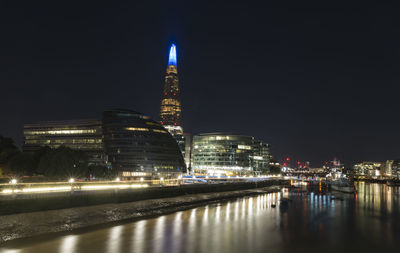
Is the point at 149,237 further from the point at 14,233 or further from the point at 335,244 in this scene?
the point at 335,244

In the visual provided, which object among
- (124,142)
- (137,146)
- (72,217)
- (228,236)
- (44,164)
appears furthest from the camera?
(124,142)

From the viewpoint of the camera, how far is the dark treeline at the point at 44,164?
6850cm

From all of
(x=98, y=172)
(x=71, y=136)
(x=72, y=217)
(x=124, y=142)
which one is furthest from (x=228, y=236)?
(x=71, y=136)

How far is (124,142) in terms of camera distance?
114438mm

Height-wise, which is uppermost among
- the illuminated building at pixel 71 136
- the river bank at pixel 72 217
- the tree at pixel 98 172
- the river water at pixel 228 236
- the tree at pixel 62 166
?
the illuminated building at pixel 71 136

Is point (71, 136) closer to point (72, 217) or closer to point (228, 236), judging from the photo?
point (72, 217)

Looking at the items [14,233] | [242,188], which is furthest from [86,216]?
[242,188]

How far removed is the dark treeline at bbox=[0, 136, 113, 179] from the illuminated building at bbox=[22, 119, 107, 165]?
37.5 metres

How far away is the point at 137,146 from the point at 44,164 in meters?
44.6

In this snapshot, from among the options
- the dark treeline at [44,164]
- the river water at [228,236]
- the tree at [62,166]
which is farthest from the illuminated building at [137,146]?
the river water at [228,236]

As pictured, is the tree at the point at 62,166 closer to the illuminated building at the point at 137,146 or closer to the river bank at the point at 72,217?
the river bank at the point at 72,217

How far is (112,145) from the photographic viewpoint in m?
115

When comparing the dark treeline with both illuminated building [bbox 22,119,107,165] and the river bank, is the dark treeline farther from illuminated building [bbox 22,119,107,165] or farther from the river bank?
illuminated building [bbox 22,119,107,165]

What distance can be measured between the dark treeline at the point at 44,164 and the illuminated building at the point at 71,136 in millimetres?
37525
